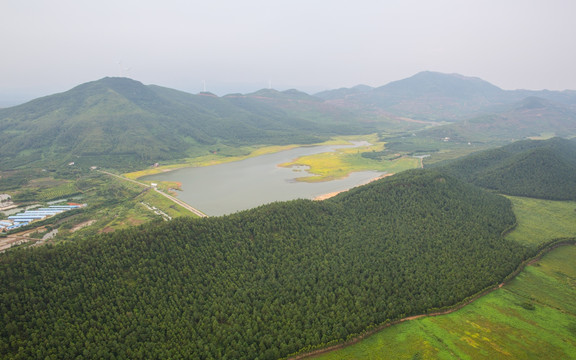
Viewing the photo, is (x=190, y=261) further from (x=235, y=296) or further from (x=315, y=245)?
(x=315, y=245)

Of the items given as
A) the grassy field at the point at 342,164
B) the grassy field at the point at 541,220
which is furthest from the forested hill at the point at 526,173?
the grassy field at the point at 342,164

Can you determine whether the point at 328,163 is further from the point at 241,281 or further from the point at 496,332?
the point at 496,332

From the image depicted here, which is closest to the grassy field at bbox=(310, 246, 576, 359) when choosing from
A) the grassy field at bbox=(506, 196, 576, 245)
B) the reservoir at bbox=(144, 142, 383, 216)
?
the grassy field at bbox=(506, 196, 576, 245)

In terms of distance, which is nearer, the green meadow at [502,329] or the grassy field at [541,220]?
the green meadow at [502,329]

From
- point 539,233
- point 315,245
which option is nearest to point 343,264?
point 315,245

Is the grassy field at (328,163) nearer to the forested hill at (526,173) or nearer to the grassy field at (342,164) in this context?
the grassy field at (342,164)

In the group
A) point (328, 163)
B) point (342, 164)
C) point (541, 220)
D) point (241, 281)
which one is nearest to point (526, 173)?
point (541, 220)

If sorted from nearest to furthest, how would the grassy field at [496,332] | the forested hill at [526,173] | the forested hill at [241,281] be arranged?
1. the forested hill at [241,281]
2. the grassy field at [496,332]
3. the forested hill at [526,173]
